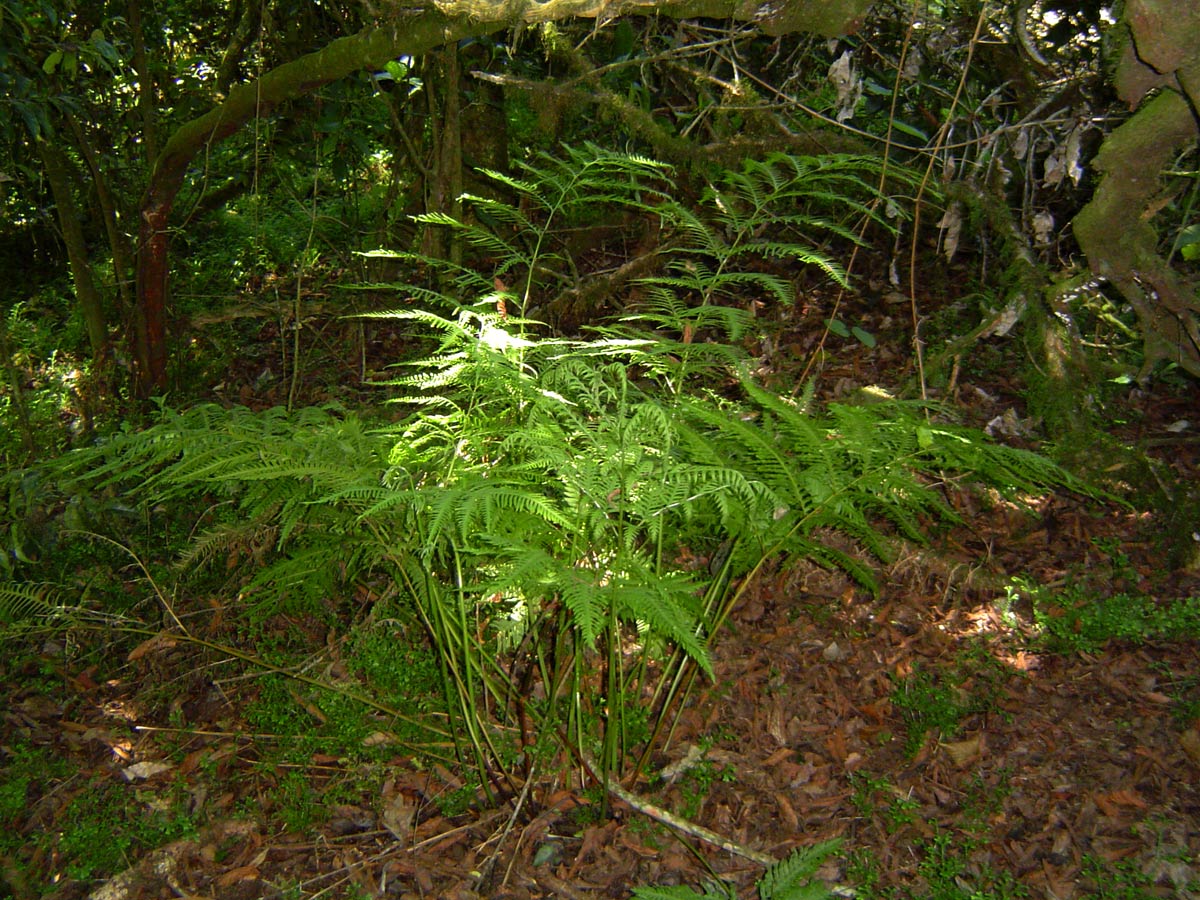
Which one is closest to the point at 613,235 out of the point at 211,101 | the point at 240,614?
the point at 211,101

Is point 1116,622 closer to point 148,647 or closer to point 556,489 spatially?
point 556,489

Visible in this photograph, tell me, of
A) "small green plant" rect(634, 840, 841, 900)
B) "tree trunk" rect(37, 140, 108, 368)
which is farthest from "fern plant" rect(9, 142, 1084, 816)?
"tree trunk" rect(37, 140, 108, 368)

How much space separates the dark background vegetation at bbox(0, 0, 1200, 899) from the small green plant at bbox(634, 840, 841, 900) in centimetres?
2

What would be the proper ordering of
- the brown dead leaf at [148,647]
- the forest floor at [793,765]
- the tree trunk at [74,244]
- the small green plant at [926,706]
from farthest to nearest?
the tree trunk at [74,244] → the brown dead leaf at [148,647] → the small green plant at [926,706] → the forest floor at [793,765]

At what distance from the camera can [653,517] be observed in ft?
6.23

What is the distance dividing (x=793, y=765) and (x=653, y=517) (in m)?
1.12

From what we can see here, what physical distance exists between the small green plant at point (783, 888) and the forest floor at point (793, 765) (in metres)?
0.20

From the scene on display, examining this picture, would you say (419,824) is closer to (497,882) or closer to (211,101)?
(497,882)

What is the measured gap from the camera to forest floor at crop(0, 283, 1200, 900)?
228 cm

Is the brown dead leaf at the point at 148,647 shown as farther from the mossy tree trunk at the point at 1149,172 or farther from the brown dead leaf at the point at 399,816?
the mossy tree trunk at the point at 1149,172

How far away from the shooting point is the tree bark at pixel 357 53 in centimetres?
264

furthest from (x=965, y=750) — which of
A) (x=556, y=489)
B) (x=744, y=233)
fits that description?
(x=744, y=233)

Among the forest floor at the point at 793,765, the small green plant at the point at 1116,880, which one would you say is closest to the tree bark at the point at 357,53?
the forest floor at the point at 793,765

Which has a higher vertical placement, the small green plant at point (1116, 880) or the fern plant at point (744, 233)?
the fern plant at point (744, 233)
